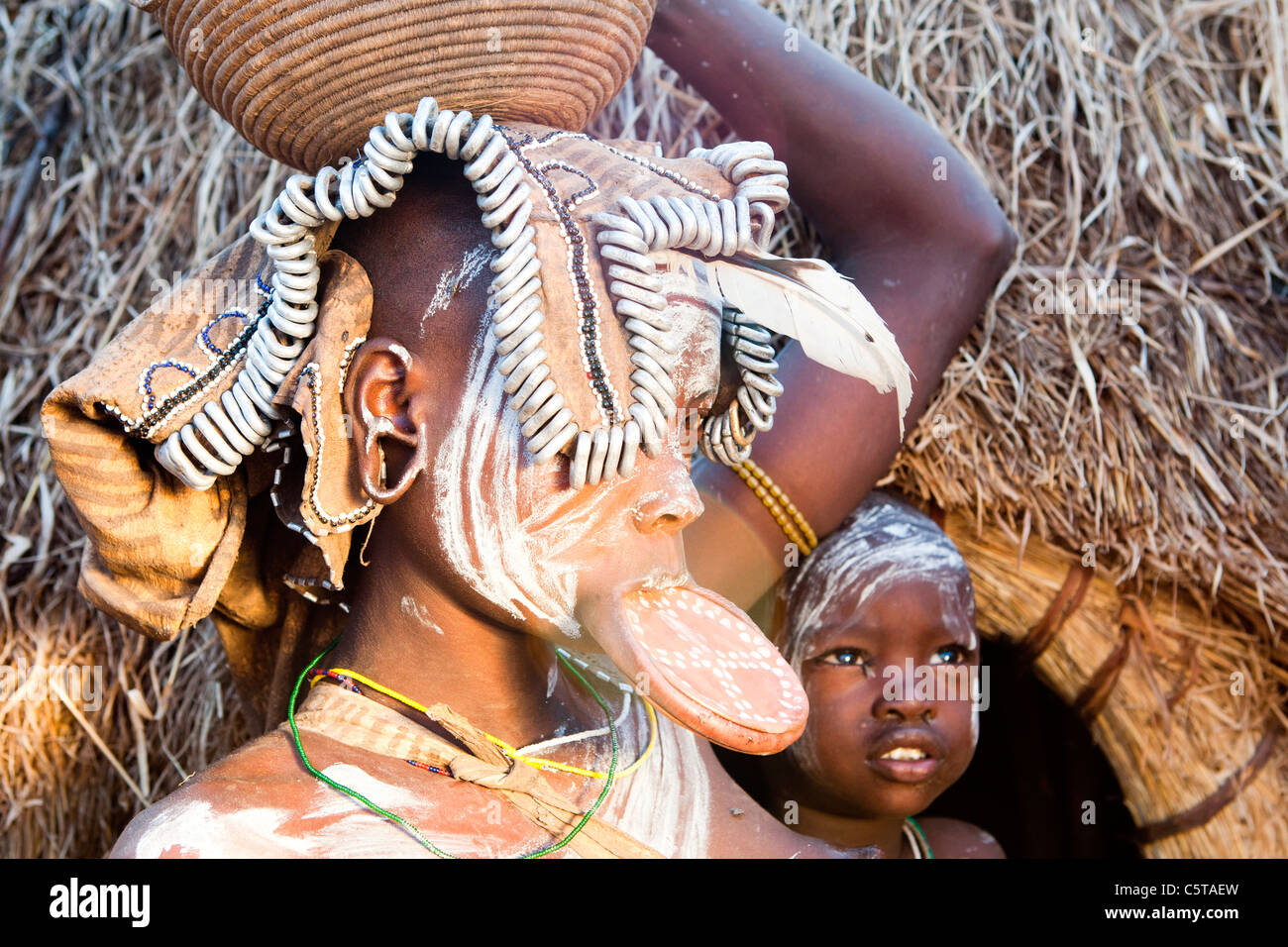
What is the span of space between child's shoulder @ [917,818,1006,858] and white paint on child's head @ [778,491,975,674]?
43 centimetres

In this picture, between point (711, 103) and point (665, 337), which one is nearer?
point (665, 337)

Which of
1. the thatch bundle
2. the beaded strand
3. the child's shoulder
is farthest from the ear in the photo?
the child's shoulder

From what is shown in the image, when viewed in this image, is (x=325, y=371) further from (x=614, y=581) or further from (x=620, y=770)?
(x=620, y=770)

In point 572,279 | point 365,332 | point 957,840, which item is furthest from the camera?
point 957,840

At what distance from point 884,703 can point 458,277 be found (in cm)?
95

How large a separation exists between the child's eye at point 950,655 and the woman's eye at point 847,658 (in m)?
0.11

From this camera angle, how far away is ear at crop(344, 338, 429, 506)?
Result: 1292 millimetres

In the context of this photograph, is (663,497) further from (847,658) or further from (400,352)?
(847,658)

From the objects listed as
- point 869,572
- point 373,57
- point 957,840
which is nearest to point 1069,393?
point 869,572

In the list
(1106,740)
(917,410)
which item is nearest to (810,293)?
(917,410)

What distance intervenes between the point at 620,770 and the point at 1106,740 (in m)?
1.11

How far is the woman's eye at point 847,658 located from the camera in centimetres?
191

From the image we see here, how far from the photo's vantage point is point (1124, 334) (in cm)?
205

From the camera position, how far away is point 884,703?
1.87 metres
